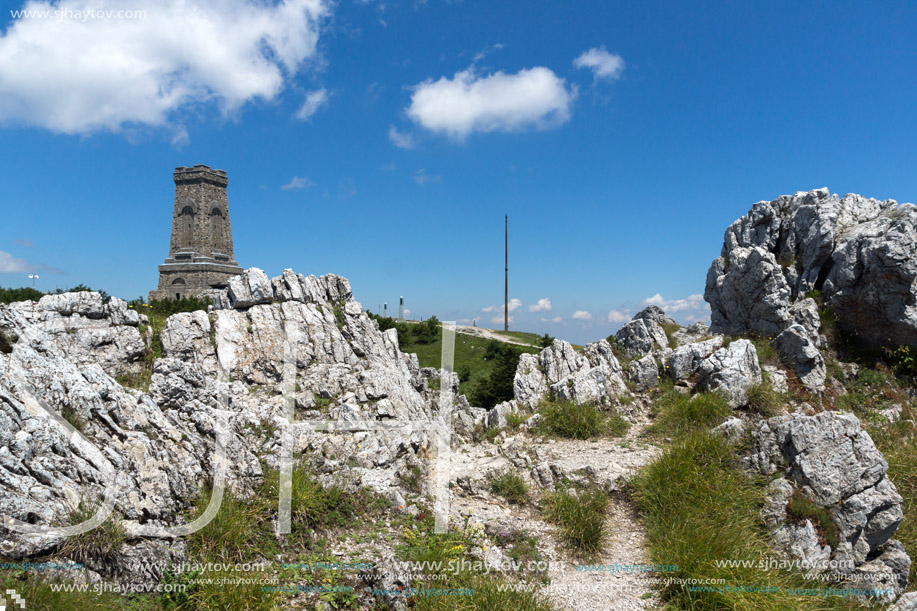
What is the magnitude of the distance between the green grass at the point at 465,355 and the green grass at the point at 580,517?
23.1 m

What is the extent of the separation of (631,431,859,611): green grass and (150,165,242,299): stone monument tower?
59.2 m

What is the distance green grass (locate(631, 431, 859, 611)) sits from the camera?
670cm

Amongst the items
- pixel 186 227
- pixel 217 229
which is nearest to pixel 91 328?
pixel 186 227

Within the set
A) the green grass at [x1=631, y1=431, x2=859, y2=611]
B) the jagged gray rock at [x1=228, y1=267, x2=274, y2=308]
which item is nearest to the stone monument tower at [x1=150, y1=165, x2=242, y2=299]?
the jagged gray rock at [x1=228, y1=267, x2=274, y2=308]

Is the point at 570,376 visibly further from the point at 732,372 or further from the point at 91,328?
the point at 91,328

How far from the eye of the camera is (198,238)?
6059 cm

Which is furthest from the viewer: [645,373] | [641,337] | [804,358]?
[641,337]

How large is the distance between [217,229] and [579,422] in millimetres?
62611

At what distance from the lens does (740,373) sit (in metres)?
15.1

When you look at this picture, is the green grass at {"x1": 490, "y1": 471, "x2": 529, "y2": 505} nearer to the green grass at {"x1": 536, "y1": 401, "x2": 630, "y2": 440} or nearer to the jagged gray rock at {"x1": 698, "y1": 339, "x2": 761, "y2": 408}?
the green grass at {"x1": 536, "y1": 401, "x2": 630, "y2": 440}

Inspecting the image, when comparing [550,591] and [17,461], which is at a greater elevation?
[17,461]

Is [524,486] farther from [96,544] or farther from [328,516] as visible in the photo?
[96,544]

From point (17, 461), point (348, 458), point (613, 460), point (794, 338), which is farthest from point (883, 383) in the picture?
point (17, 461)

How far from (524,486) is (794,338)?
1241 cm
